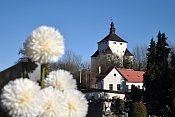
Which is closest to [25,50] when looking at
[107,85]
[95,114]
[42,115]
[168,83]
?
[42,115]

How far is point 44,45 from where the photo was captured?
6.24 ft

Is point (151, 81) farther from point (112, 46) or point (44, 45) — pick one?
point (112, 46)

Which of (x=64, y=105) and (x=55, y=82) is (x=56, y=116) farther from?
(x=55, y=82)

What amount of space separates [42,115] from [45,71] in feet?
0.99

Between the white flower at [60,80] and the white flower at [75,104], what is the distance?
10 centimetres

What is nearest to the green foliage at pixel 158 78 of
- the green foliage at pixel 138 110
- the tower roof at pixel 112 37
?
the green foliage at pixel 138 110

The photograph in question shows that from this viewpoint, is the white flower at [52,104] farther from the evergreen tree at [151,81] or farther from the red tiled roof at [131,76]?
the red tiled roof at [131,76]

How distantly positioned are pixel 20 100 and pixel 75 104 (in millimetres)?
281

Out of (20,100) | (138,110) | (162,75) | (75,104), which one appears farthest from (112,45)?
(20,100)

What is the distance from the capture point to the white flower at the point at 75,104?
1.82 m

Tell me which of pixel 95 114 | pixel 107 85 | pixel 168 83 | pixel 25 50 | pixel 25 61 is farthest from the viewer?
pixel 107 85

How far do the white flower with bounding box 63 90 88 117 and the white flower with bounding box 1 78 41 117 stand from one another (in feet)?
0.54

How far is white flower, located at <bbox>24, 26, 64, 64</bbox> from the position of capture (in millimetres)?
1898

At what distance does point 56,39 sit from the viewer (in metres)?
1.94
